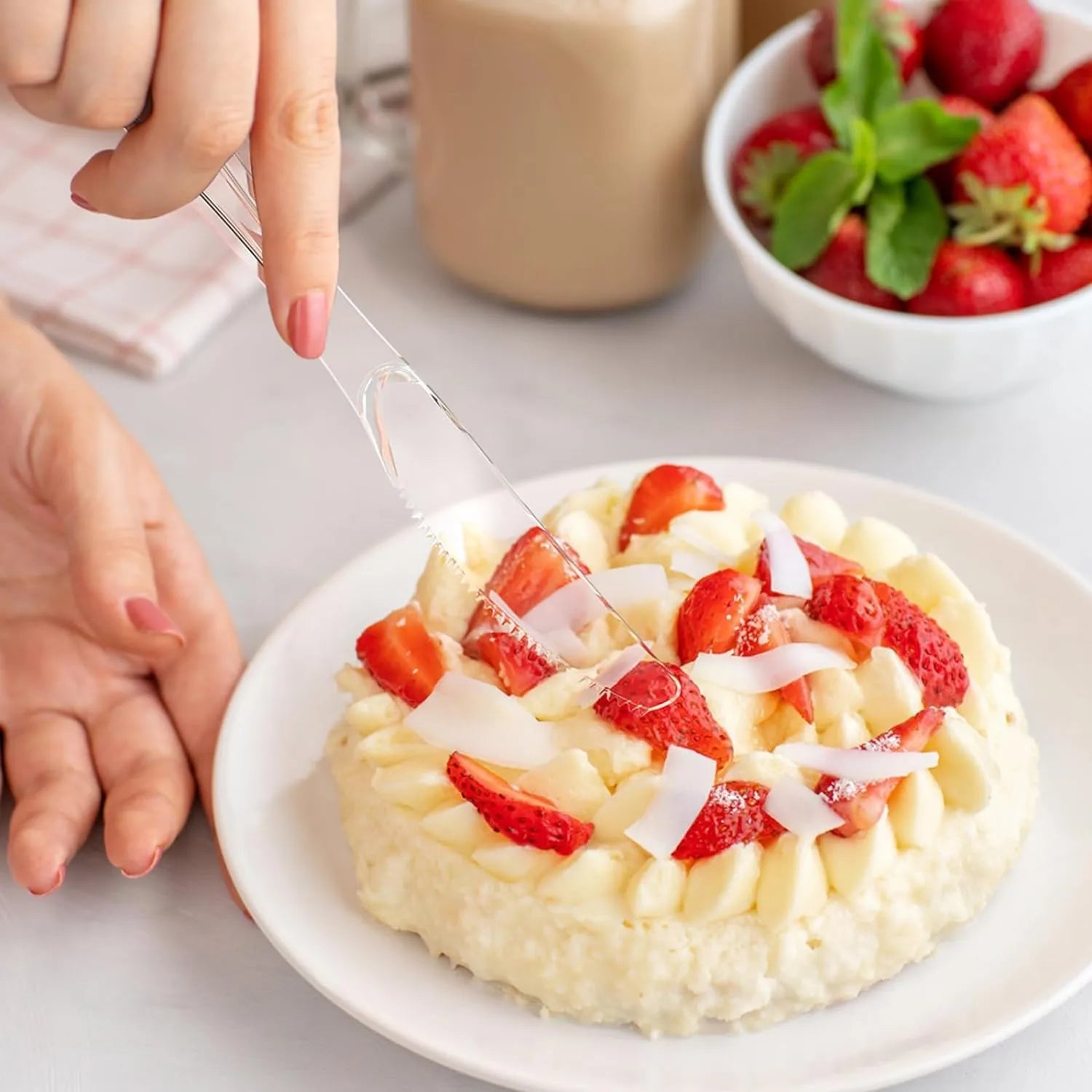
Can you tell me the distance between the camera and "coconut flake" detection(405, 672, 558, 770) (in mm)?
1320

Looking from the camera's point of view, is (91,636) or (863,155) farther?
(863,155)

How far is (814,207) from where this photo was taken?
6.51ft

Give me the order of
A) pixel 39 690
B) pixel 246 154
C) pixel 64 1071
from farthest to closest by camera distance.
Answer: pixel 39 690 < pixel 64 1071 < pixel 246 154

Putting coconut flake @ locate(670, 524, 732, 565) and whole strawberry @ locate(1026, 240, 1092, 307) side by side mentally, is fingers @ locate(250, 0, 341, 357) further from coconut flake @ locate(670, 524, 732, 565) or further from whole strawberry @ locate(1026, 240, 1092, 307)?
whole strawberry @ locate(1026, 240, 1092, 307)

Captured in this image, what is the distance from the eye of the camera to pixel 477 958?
1281mm

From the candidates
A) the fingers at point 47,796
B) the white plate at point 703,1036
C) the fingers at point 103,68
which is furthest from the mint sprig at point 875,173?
the fingers at point 103,68

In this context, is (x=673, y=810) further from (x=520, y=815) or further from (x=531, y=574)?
(x=531, y=574)

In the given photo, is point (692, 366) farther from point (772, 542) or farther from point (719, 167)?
point (772, 542)

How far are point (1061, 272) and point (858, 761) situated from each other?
908 millimetres

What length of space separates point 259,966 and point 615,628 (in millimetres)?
453

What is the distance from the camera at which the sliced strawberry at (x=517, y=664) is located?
138 cm

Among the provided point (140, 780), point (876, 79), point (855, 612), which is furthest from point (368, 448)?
point (855, 612)

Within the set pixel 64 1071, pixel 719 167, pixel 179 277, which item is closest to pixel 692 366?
pixel 719 167

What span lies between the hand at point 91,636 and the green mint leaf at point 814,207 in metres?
0.84
